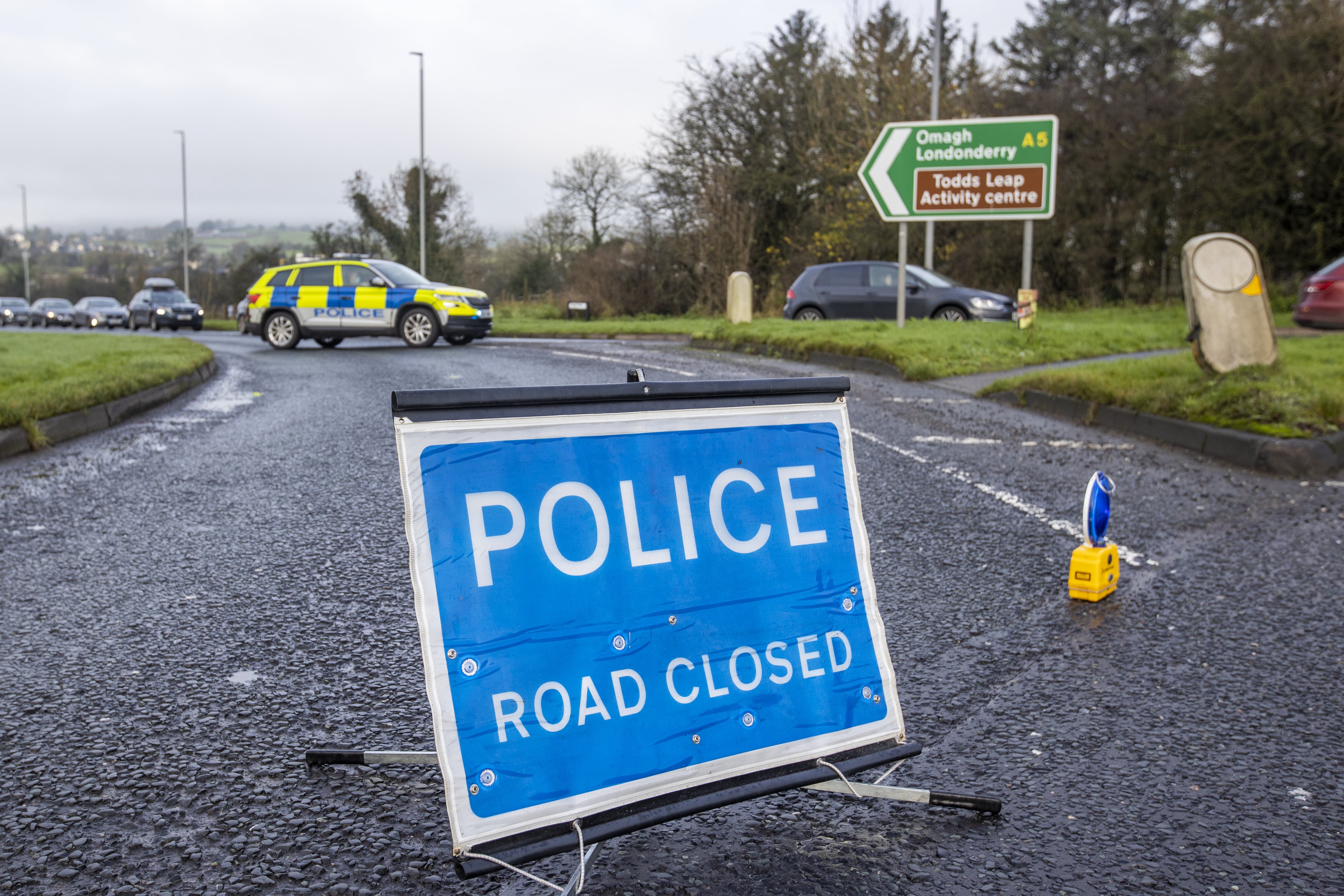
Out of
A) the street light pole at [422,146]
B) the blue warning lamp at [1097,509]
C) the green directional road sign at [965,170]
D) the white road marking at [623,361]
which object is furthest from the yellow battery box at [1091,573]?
the street light pole at [422,146]

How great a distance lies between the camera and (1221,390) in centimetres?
870

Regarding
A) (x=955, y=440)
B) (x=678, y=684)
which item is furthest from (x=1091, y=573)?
(x=955, y=440)

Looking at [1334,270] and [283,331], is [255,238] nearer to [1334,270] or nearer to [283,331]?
[283,331]

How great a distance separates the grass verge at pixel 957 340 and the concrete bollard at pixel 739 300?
1.04 ft

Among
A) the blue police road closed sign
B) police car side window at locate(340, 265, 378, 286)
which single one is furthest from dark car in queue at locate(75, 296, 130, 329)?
the blue police road closed sign

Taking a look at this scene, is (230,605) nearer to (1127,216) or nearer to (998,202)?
(998,202)

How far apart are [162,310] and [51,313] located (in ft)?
53.9

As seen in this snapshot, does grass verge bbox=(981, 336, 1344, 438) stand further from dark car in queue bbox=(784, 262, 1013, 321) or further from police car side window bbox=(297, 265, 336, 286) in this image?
police car side window bbox=(297, 265, 336, 286)

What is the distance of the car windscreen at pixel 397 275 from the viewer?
1933 centimetres

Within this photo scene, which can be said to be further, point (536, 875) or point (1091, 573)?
point (1091, 573)

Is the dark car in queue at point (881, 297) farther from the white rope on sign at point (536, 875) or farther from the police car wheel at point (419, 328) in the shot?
the white rope on sign at point (536, 875)

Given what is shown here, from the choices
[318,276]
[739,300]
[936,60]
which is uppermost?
[936,60]

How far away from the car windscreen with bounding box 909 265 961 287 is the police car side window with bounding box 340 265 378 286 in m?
9.78

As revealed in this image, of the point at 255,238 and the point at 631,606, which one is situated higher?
the point at 255,238
